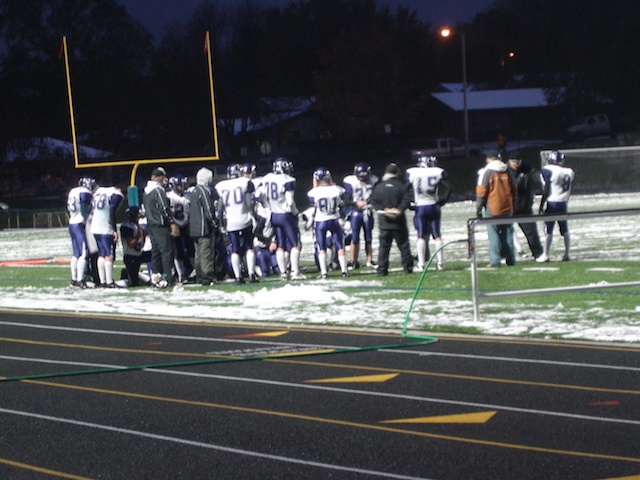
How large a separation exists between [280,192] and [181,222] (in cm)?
163

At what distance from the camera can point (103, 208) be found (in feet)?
57.2

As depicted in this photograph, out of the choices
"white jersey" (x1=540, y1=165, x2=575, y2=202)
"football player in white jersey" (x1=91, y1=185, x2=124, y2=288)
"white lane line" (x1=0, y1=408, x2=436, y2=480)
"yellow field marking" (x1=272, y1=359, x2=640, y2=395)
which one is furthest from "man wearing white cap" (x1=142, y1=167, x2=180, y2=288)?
"white lane line" (x1=0, y1=408, x2=436, y2=480)

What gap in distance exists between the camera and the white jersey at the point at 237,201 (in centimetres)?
1683

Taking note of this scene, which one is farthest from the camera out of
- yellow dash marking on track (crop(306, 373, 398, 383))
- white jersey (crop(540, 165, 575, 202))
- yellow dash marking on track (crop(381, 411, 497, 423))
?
white jersey (crop(540, 165, 575, 202))

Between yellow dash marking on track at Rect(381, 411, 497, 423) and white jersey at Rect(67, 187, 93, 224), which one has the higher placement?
white jersey at Rect(67, 187, 93, 224)

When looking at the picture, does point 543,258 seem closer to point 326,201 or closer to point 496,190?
point 496,190

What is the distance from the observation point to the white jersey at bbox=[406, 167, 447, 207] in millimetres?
17219

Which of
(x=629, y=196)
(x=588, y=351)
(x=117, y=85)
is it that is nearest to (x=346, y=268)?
(x=588, y=351)

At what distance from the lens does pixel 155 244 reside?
17.3 m

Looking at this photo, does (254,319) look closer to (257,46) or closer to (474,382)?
(474,382)

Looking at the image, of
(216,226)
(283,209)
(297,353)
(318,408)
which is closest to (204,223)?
(216,226)

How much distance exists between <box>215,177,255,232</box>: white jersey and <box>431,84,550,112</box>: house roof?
6263 centimetres

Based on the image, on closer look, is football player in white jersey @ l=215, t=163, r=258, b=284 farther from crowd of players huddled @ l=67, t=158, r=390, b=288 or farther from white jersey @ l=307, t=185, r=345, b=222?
white jersey @ l=307, t=185, r=345, b=222

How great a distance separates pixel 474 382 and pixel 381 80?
66.8 meters
